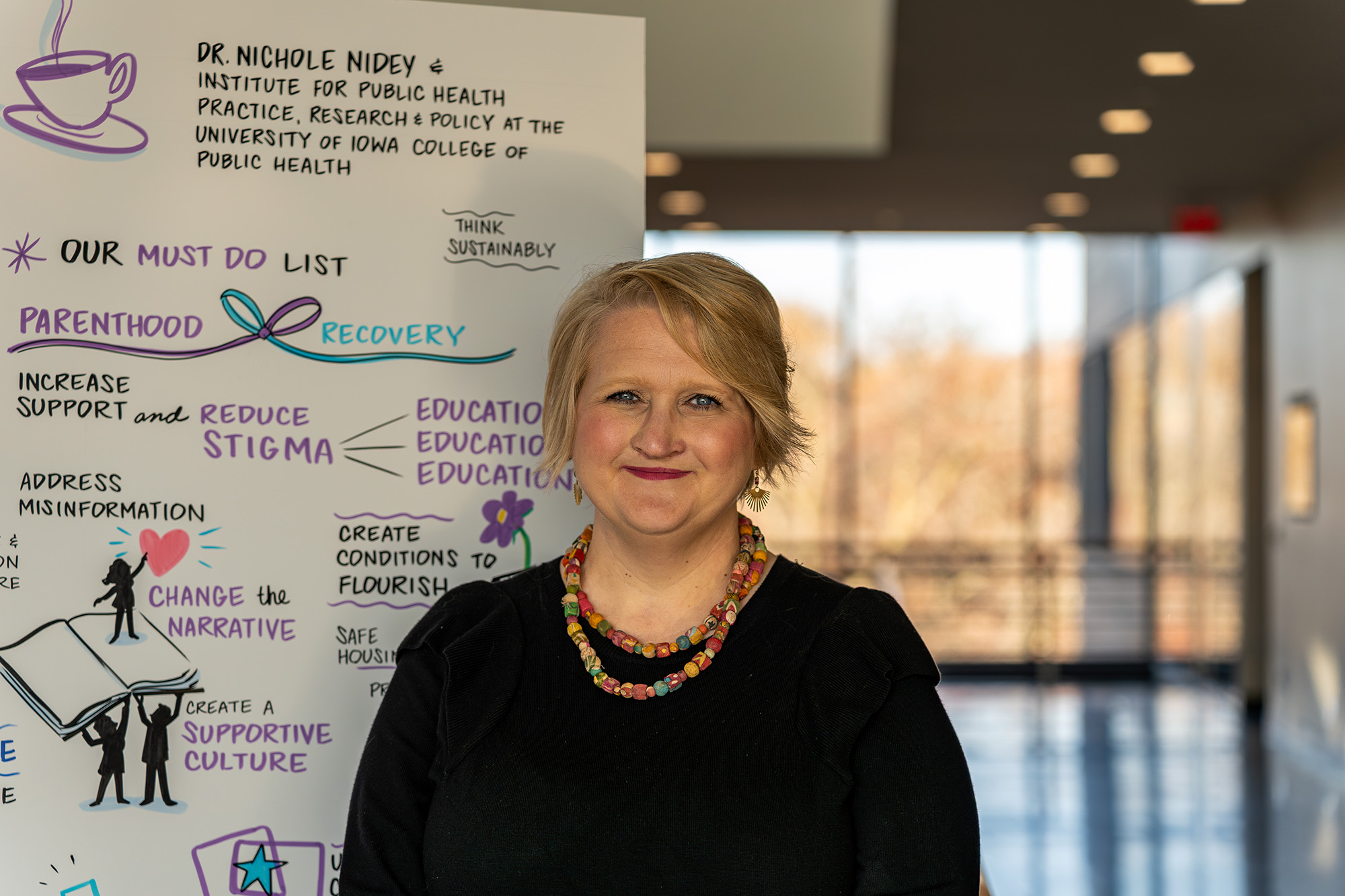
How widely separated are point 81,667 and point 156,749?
17 centimetres

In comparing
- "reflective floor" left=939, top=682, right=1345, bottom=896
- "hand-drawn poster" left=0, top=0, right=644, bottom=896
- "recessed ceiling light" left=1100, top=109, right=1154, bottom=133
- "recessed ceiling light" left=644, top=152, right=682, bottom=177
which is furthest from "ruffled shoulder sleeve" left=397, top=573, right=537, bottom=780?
"recessed ceiling light" left=1100, top=109, right=1154, bottom=133

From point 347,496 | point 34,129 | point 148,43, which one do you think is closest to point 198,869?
point 347,496

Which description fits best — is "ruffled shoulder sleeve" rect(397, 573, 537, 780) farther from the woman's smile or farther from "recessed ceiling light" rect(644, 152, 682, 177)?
"recessed ceiling light" rect(644, 152, 682, 177)

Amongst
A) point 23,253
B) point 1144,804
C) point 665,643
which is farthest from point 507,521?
point 1144,804

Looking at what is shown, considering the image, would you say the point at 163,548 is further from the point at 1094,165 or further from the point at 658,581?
the point at 1094,165

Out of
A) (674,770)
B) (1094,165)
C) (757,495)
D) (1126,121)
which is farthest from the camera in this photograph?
(1094,165)

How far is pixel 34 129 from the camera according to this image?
5.45 ft

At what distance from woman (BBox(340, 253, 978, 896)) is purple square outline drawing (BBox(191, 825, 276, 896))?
523 millimetres

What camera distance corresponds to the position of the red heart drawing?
5.55 ft

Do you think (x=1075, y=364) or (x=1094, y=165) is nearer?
(x=1094, y=165)

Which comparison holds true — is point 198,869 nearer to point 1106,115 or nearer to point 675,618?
point 675,618

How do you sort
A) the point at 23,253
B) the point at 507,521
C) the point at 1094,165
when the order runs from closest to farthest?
the point at 23,253 → the point at 507,521 → the point at 1094,165

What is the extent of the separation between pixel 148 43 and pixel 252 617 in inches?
35.0

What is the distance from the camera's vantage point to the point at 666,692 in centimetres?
129
